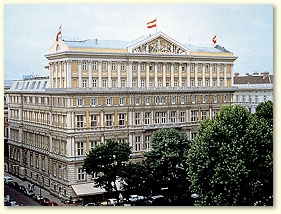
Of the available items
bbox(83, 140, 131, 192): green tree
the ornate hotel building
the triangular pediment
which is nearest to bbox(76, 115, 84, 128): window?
the ornate hotel building

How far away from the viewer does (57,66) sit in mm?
10961

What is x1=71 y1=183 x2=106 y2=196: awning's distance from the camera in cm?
1072

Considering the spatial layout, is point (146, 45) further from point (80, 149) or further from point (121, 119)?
point (80, 149)

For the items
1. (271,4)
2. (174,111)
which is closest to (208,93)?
(174,111)

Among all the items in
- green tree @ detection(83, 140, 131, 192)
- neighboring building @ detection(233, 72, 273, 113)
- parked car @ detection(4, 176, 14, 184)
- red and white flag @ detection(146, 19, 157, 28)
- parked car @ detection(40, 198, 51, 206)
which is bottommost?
parked car @ detection(40, 198, 51, 206)

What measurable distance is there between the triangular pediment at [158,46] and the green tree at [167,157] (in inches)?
63.6

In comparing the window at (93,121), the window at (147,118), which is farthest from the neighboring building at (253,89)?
the window at (93,121)

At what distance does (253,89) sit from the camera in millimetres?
11328

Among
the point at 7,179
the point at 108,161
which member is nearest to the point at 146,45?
the point at 108,161

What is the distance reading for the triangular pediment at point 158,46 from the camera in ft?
36.6

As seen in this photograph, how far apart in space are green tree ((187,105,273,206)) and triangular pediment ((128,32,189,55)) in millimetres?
1702

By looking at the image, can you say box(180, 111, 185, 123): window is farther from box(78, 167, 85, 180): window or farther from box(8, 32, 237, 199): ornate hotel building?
box(78, 167, 85, 180): window

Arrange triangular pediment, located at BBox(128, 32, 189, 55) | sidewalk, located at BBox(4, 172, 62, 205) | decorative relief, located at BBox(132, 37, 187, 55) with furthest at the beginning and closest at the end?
decorative relief, located at BBox(132, 37, 187, 55) < triangular pediment, located at BBox(128, 32, 189, 55) < sidewalk, located at BBox(4, 172, 62, 205)

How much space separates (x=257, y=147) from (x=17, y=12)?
4.96m
